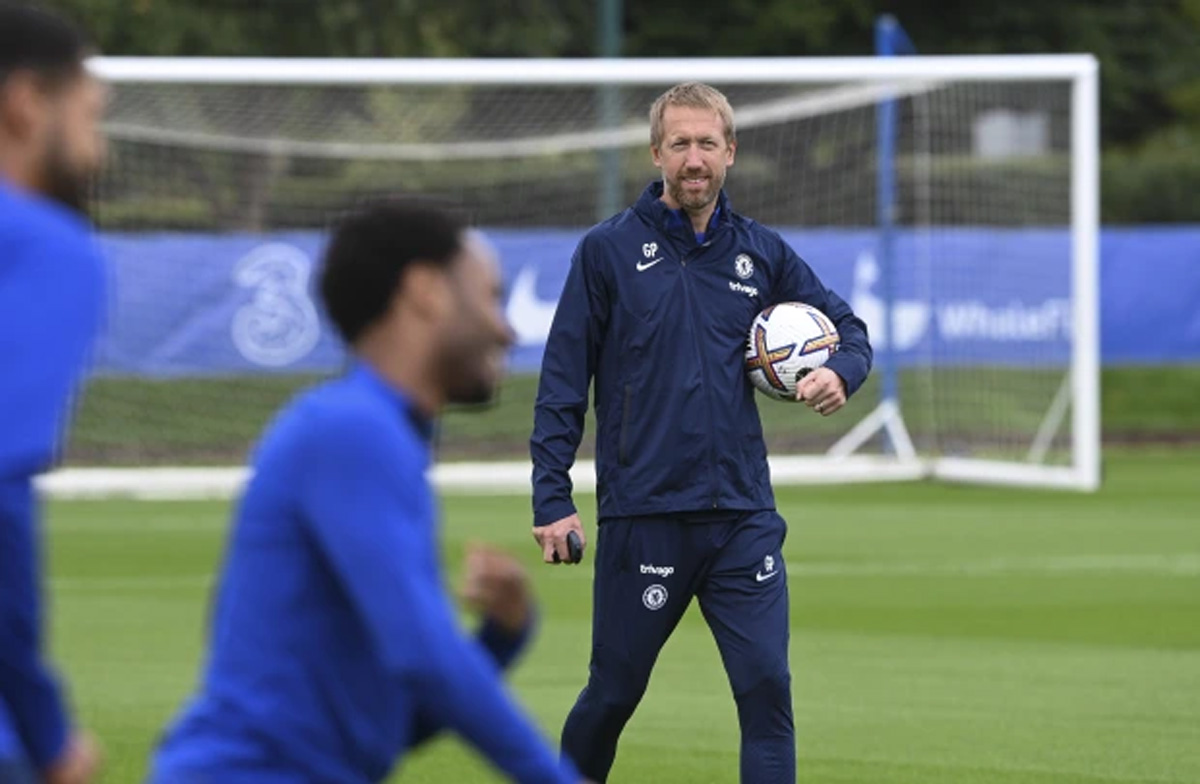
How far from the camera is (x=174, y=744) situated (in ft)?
13.4

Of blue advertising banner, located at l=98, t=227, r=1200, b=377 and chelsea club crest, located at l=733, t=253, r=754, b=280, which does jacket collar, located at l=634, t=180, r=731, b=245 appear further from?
blue advertising banner, located at l=98, t=227, r=1200, b=377

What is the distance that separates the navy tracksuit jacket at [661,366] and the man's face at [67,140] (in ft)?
12.8

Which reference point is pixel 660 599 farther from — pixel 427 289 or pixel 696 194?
pixel 427 289

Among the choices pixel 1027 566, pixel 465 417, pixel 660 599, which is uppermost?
pixel 660 599

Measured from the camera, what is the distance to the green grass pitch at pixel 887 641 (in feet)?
33.6

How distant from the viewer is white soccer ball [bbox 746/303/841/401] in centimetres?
771

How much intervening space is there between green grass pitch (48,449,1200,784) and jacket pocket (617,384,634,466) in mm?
2298

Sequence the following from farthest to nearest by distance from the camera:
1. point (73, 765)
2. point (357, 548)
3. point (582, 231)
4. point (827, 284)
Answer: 1. point (582, 231)
2. point (827, 284)
3. point (73, 765)
4. point (357, 548)

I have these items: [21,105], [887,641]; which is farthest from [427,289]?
[887,641]

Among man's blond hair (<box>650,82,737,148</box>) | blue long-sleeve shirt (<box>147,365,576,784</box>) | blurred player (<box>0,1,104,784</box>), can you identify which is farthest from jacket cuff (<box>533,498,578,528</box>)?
blue long-sleeve shirt (<box>147,365,576,784</box>)

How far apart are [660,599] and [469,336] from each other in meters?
3.74

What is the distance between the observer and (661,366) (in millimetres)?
7742

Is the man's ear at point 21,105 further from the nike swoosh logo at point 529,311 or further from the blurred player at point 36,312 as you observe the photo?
the nike swoosh logo at point 529,311

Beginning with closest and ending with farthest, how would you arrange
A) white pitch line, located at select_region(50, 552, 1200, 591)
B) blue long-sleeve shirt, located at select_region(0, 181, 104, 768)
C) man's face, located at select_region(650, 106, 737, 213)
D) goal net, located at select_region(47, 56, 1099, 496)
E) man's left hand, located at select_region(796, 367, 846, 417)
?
blue long-sleeve shirt, located at select_region(0, 181, 104, 768)
man's left hand, located at select_region(796, 367, 846, 417)
man's face, located at select_region(650, 106, 737, 213)
white pitch line, located at select_region(50, 552, 1200, 591)
goal net, located at select_region(47, 56, 1099, 496)
